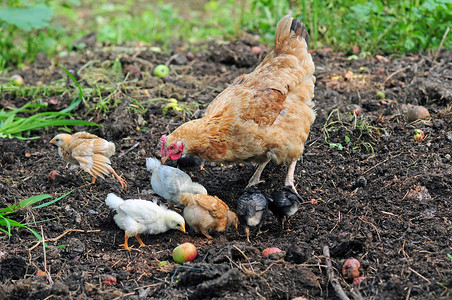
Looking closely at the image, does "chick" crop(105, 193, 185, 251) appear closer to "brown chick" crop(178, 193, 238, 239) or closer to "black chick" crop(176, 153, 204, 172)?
"brown chick" crop(178, 193, 238, 239)

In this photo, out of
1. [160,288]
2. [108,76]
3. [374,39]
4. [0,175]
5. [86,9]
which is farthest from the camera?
[86,9]

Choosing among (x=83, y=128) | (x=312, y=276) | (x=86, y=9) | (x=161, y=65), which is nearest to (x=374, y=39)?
(x=161, y=65)

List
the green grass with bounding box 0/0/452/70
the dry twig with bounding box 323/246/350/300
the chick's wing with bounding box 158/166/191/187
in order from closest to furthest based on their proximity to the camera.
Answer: the dry twig with bounding box 323/246/350/300, the chick's wing with bounding box 158/166/191/187, the green grass with bounding box 0/0/452/70

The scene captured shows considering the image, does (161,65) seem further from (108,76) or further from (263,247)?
(263,247)

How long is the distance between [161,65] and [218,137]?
2.92 metres

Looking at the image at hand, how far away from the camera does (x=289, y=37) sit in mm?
5625

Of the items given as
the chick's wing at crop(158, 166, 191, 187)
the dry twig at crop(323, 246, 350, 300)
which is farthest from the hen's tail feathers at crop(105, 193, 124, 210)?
the dry twig at crop(323, 246, 350, 300)

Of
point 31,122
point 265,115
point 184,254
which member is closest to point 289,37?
point 265,115

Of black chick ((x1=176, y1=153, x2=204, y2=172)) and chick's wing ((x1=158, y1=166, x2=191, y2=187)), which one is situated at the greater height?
chick's wing ((x1=158, y1=166, x2=191, y2=187))

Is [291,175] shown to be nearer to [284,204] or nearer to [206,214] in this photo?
[284,204]

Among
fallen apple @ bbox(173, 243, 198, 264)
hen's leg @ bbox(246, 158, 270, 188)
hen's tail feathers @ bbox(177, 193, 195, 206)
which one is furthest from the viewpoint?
hen's leg @ bbox(246, 158, 270, 188)

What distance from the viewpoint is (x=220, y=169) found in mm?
5574

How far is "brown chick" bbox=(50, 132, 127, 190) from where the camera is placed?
4996mm

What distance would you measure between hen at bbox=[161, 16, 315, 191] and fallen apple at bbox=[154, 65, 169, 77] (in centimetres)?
188
